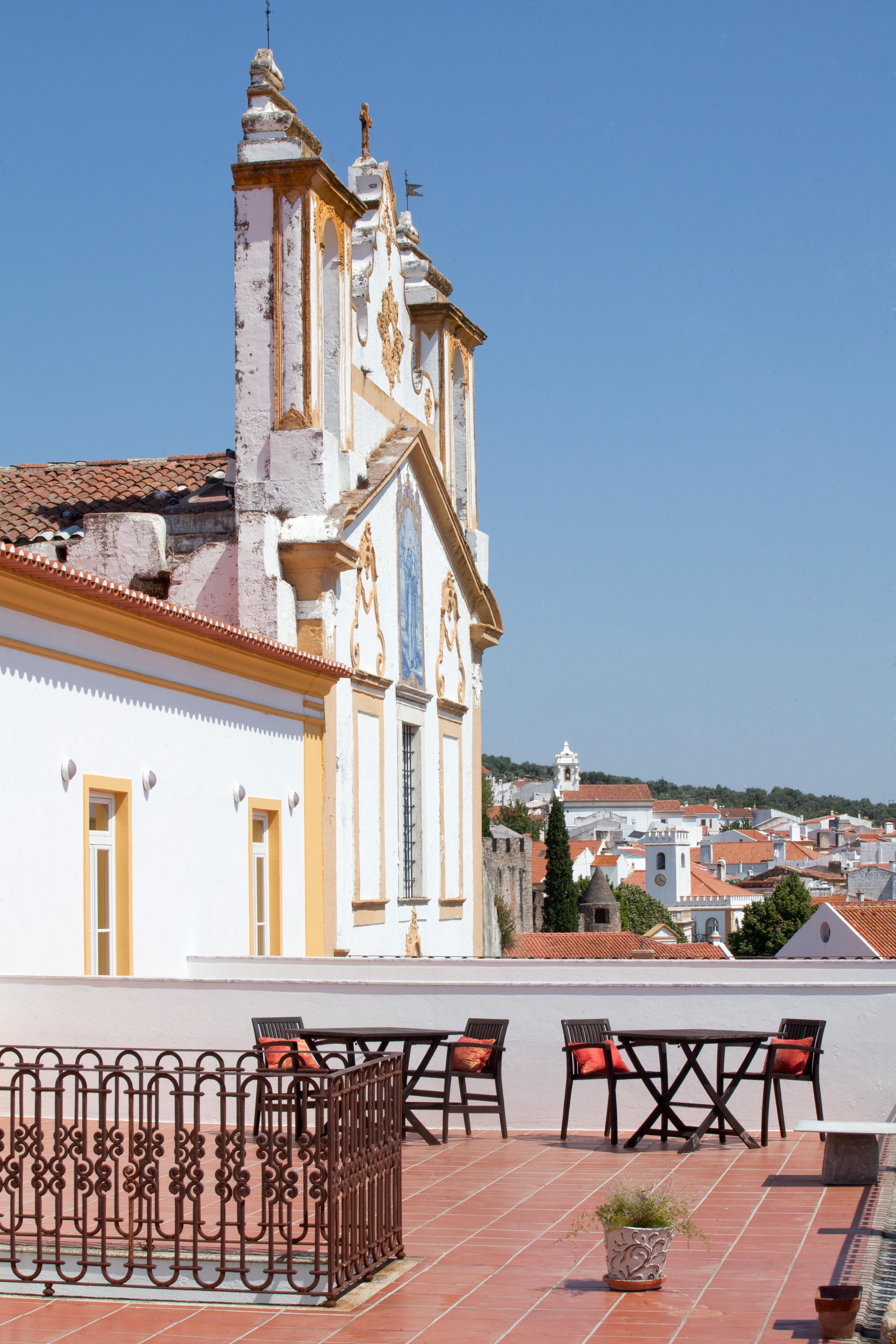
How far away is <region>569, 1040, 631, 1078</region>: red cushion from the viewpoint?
1149 cm

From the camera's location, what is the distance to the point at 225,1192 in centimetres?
710

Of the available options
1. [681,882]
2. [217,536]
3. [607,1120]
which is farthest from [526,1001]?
[681,882]

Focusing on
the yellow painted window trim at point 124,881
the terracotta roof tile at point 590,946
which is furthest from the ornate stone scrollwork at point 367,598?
the terracotta roof tile at point 590,946

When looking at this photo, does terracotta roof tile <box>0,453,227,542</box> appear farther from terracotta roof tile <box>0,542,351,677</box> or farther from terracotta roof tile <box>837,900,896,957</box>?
terracotta roof tile <box>837,900,896,957</box>

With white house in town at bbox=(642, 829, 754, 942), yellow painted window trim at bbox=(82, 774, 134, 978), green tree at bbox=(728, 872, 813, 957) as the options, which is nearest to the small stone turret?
green tree at bbox=(728, 872, 813, 957)

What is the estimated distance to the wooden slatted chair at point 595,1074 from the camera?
1138cm

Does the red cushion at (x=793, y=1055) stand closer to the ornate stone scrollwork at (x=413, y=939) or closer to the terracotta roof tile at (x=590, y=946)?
the ornate stone scrollwork at (x=413, y=939)

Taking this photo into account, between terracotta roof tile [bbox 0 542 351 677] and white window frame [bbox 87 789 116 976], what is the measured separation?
5.33 ft

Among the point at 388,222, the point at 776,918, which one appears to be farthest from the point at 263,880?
the point at 776,918

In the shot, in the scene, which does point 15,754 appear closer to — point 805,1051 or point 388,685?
point 805,1051

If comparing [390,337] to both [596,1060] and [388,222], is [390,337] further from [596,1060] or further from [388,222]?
[596,1060]

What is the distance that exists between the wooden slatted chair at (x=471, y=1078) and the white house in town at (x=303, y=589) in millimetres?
3385

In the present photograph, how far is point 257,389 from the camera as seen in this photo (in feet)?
67.3

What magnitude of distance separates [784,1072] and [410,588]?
13.4 metres
